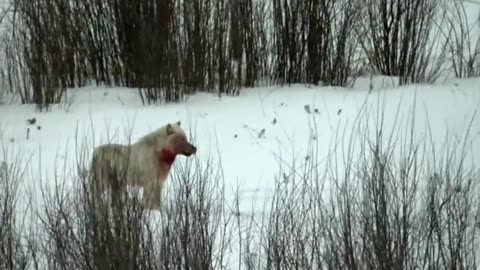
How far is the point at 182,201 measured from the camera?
4926 mm

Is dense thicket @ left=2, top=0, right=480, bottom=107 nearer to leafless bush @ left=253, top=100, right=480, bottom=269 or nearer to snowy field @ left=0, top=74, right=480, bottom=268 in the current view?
snowy field @ left=0, top=74, right=480, bottom=268

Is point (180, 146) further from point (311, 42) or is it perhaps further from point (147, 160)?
point (311, 42)

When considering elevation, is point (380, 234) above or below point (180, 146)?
below

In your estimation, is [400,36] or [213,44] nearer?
[213,44]

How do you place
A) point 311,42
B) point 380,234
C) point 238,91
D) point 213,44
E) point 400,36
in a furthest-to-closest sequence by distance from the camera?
1. point 400,36
2. point 311,42
3. point 213,44
4. point 238,91
5. point 380,234

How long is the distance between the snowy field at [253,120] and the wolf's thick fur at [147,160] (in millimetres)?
1316

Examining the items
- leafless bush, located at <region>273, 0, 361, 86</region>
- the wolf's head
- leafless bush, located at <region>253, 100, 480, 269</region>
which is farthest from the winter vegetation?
leafless bush, located at <region>253, 100, 480, 269</region>

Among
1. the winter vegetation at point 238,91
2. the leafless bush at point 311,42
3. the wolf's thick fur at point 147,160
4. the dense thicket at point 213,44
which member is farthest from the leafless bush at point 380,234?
the leafless bush at point 311,42

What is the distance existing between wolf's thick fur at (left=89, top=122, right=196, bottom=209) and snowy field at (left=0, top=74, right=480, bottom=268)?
4.32 feet

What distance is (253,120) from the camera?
9.18 meters

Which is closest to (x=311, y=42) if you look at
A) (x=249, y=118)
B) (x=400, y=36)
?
(x=400, y=36)

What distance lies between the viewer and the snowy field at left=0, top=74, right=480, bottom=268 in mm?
8320

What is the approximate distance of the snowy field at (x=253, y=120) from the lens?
832 centimetres

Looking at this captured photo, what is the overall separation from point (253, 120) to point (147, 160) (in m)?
2.86
